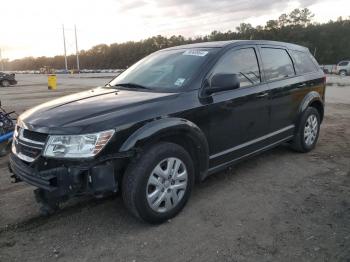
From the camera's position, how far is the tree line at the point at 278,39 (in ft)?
210

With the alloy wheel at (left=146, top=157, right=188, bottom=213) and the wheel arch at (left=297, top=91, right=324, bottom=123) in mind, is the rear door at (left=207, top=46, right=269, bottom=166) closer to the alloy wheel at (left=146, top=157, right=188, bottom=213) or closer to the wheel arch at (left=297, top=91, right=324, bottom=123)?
the alloy wheel at (left=146, top=157, right=188, bottom=213)

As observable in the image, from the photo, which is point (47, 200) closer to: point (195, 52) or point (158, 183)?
point (158, 183)

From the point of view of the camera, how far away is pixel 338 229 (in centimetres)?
339

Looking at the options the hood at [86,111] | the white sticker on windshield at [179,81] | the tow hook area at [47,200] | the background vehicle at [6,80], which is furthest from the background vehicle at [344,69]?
the tow hook area at [47,200]

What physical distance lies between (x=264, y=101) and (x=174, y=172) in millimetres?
1765

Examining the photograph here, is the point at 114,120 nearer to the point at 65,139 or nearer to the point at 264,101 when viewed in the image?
the point at 65,139

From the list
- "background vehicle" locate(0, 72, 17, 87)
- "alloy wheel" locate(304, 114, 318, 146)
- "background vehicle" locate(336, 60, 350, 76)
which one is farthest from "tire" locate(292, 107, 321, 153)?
"background vehicle" locate(336, 60, 350, 76)

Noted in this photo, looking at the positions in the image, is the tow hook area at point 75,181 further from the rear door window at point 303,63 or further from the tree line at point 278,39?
the tree line at point 278,39

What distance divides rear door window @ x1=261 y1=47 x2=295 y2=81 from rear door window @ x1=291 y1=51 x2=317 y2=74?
194 mm

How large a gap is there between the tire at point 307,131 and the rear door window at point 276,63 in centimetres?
74

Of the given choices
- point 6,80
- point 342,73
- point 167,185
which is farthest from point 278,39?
point 167,185

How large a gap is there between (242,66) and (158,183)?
76.2 inches

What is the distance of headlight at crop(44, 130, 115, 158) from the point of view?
3.06 m

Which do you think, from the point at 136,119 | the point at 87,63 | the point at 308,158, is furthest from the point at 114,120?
the point at 87,63
